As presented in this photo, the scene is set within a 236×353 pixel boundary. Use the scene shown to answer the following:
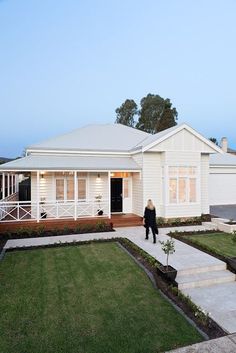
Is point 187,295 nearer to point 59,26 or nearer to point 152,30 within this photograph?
point 59,26

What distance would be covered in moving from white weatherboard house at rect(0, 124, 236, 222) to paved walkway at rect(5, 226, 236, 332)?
7.32 feet

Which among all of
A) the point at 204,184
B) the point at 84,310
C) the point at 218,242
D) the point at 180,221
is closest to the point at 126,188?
the point at 180,221

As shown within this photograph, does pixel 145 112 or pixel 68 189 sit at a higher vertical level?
pixel 145 112

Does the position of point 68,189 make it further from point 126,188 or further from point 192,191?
point 192,191

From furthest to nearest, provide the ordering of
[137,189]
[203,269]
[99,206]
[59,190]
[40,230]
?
[99,206], [137,189], [59,190], [40,230], [203,269]

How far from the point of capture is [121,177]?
16.2m

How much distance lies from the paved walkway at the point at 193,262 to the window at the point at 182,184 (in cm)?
185

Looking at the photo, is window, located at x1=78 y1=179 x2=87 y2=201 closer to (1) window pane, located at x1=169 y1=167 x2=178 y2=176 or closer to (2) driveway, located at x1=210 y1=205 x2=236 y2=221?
(1) window pane, located at x1=169 y1=167 x2=178 y2=176

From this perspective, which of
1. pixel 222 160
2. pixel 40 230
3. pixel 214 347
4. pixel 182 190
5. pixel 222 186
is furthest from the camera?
pixel 222 160

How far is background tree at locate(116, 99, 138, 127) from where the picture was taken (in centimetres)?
4616

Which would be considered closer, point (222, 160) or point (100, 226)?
point (100, 226)

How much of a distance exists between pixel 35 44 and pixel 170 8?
9.62 m

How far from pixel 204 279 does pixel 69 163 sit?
980 cm

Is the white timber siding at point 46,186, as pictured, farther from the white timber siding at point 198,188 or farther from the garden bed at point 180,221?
the white timber siding at point 198,188
